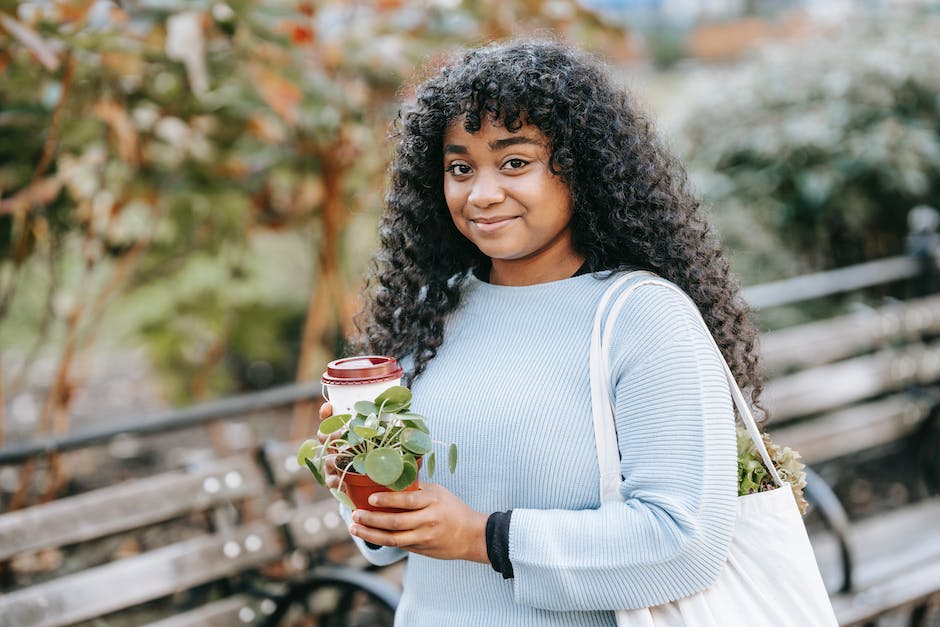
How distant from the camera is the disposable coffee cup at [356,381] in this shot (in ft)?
5.04

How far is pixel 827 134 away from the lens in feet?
16.5

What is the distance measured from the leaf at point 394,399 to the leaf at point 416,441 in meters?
0.04

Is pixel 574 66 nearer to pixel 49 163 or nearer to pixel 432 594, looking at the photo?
pixel 432 594

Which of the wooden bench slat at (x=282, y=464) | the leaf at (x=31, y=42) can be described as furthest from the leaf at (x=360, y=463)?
the wooden bench slat at (x=282, y=464)

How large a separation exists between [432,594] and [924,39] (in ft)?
16.9

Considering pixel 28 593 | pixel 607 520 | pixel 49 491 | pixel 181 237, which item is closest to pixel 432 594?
pixel 607 520

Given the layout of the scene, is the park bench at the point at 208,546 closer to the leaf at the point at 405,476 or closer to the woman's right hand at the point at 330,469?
the woman's right hand at the point at 330,469

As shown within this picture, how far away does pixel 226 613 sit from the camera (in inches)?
108

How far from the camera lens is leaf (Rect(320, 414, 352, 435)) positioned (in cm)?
149

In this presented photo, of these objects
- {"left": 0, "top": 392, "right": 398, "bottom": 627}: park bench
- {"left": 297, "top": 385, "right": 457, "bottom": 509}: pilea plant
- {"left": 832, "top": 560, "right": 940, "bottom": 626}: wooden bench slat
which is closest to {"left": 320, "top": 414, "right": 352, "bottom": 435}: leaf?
{"left": 297, "top": 385, "right": 457, "bottom": 509}: pilea plant

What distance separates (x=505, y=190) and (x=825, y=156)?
4019 millimetres

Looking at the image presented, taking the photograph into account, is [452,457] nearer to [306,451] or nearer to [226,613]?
[306,451]

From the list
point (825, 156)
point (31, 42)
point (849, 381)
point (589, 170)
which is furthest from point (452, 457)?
point (825, 156)

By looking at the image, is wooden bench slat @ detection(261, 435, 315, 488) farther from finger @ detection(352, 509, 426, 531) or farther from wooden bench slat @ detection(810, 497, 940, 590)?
wooden bench slat @ detection(810, 497, 940, 590)
